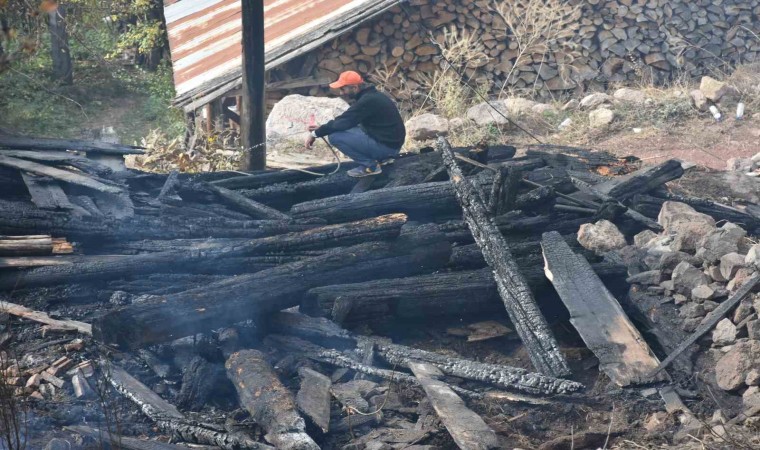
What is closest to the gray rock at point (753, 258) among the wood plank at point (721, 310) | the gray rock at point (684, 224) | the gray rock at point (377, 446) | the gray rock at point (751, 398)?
the wood plank at point (721, 310)

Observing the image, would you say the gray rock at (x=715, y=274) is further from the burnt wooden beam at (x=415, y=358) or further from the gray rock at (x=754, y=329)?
the burnt wooden beam at (x=415, y=358)

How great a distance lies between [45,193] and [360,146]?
3594 mm

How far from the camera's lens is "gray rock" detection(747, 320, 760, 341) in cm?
576

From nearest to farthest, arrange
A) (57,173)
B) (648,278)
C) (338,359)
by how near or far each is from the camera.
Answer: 1. (338,359)
2. (648,278)
3. (57,173)

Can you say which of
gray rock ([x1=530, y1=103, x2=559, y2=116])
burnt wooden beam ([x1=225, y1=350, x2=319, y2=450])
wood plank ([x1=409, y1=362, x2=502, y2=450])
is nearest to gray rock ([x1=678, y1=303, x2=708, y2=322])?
wood plank ([x1=409, y1=362, x2=502, y2=450])

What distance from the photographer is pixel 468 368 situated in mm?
5668

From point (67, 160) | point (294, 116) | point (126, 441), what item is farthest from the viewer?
point (294, 116)

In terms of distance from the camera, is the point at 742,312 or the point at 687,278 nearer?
the point at 742,312

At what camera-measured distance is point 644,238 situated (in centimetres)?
792

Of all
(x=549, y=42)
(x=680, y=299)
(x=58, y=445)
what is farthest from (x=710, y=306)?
(x=549, y=42)

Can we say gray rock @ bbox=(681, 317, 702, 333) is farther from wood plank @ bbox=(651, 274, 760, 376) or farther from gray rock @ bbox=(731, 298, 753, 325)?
gray rock @ bbox=(731, 298, 753, 325)

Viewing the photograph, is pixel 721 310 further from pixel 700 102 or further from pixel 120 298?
pixel 700 102

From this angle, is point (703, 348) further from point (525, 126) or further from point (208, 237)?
point (525, 126)

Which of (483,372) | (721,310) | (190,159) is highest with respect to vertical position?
(483,372)
